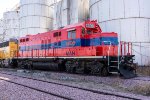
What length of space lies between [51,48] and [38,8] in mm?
23891

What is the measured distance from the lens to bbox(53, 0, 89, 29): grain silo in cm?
3078

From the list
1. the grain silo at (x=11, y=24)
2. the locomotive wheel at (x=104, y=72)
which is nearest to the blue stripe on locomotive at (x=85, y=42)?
the locomotive wheel at (x=104, y=72)

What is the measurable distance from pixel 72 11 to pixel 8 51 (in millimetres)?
9445

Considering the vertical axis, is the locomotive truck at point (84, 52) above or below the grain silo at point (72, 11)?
below

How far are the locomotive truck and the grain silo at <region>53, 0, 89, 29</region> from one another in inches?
381

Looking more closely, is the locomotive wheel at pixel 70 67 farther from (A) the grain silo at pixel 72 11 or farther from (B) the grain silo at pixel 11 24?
(B) the grain silo at pixel 11 24

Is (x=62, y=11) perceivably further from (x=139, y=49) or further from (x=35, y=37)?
(x=139, y=49)

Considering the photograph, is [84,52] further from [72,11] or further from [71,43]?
[72,11]

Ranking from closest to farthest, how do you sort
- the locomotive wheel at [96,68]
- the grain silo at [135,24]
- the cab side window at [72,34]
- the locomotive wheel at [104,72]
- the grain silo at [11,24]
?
the locomotive wheel at [104,72] < the locomotive wheel at [96,68] < the cab side window at [72,34] < the grain silo at [135,24] < the grain silo at [11,24]

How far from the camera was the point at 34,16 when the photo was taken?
42375mm

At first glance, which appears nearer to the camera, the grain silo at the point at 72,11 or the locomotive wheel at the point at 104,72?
the locomotive wheel at the point at 104,72

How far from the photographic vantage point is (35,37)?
22.8 metres

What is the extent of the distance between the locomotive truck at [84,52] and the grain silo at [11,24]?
30913 mm

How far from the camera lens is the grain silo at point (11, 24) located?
5191 cm
